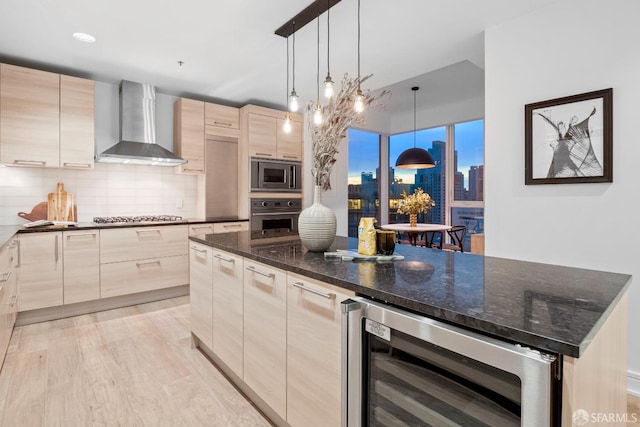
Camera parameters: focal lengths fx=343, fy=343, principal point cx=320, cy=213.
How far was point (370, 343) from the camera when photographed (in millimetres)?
1106

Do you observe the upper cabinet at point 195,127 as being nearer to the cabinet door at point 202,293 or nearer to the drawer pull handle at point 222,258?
the cabinet door at point 202,293

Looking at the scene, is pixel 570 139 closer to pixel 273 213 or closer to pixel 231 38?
pixel 231 38

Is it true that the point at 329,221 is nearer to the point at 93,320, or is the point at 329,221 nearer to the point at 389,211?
the point at 93,320

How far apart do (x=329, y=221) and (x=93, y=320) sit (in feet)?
9.27

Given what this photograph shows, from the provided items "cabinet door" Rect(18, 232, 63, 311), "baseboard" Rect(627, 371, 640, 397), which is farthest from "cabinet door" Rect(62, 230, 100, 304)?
"baseboard" Rect(627, 371, 640, 397)

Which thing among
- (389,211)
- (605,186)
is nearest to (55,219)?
(605,186)

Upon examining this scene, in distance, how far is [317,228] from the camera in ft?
5.66

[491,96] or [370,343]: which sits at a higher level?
[491,96]

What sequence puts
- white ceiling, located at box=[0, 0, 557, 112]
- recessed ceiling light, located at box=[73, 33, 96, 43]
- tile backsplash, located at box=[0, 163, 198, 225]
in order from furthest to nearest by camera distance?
tile backsplash, located at box=[0, 163, 198, 225] < recessed ceiling light, located at box=[73, 33, 96, 43] < white ceiling, located at box=[0, 0, 557, 112]

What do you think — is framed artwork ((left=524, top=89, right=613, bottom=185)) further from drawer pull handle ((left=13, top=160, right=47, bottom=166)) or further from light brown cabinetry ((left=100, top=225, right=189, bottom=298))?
drawer pull handle ((left=13, top=160, right=47, bottom=166))

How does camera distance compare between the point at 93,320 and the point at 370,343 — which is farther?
the point at 93,320

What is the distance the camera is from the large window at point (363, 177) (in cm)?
642

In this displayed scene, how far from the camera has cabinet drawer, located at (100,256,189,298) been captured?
3473 millimetres

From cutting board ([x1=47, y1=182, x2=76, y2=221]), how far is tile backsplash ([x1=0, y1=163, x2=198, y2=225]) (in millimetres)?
68
